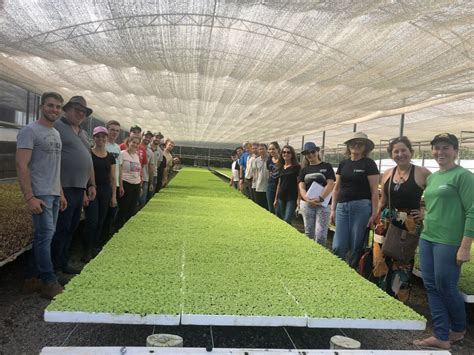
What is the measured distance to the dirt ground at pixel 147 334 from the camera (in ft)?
9.17

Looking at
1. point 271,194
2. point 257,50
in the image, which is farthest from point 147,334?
point 271,194

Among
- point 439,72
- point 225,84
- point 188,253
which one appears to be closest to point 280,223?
point 188,253

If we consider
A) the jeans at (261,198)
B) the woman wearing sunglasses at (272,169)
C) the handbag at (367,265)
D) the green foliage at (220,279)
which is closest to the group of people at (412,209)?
the handbag at (367,265)

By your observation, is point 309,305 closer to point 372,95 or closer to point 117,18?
point 117,18

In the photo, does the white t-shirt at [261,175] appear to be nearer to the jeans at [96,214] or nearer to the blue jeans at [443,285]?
the jeans at [96,214]

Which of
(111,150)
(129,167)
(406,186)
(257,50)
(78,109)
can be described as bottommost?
(129,167)

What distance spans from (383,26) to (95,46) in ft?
12.9

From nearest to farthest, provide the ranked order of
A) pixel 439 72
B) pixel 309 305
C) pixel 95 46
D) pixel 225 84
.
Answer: pixel 309 305
pixel 439 72
pixel 95 46
pixel 225 84

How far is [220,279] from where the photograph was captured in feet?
9.11

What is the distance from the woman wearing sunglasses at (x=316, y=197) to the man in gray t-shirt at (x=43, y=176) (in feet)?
9.13

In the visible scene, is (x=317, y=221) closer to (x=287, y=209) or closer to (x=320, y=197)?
(x=320, y=197)

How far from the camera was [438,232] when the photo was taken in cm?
294

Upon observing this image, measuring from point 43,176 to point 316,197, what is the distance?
2900 millimetres

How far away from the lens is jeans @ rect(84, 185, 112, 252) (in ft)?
15.0
